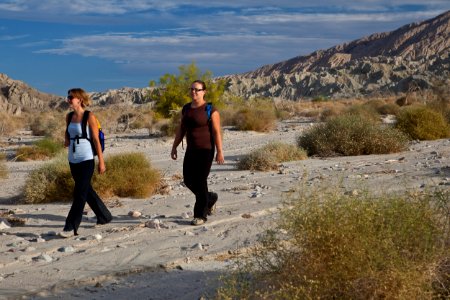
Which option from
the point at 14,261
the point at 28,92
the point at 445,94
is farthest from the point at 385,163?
the point at 28,92

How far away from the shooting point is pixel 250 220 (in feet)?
28.4

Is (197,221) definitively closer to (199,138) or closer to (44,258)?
Answer: (199,138)

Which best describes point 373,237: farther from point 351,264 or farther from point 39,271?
point 39,271

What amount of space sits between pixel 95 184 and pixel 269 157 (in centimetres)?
442

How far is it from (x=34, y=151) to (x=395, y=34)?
499 feet

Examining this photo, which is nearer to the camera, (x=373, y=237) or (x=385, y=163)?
(x=373, y=237)

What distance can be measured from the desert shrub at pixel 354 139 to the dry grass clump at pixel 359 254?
1153 cm

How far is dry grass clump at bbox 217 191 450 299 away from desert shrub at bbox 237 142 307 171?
9.11 meters

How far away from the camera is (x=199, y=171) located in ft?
27.3

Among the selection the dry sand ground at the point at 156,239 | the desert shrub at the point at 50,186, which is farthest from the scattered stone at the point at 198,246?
the desert shrub at the point at 50,186

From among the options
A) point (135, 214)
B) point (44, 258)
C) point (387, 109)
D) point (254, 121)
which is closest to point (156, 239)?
point (44, 258)

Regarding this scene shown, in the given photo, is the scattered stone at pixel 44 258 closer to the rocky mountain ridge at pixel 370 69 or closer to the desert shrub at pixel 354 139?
the desert shrub at pixel 354 139

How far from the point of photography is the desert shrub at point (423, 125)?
1991 cm

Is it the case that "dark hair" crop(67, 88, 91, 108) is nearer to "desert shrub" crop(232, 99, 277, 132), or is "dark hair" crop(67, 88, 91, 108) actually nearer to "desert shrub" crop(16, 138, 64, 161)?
"desert shrub" crop(16, 138, 64, 161)
